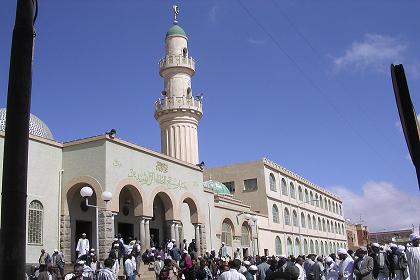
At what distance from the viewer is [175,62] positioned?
36.3 m

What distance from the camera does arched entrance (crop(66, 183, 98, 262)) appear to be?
906 inches

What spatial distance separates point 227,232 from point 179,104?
9.27m

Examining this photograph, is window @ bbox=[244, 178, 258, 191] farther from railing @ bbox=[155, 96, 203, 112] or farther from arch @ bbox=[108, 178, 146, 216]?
arch @ bbox=[108, 178, 146, 216]

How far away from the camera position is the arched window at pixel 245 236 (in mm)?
37794

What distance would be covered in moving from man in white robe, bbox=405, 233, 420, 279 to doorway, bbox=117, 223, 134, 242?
56.9 ft

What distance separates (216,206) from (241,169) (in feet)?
45.0

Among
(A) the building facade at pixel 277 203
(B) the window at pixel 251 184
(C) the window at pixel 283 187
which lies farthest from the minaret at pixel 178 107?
(C) the window at pixel 283 187

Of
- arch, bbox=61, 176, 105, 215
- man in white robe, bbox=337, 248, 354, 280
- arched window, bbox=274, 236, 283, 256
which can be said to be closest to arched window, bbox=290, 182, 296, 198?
arched window, bbox=274, 236, 283, 256

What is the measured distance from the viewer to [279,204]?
158ft

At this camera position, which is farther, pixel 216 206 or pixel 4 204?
pixel 216 206

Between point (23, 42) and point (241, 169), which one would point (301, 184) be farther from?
point (23, 42)

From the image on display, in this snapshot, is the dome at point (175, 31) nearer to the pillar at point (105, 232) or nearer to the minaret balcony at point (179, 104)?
the minaret balcony at point (179, 104)

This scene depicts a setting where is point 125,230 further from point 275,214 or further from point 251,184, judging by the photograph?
point 275,214

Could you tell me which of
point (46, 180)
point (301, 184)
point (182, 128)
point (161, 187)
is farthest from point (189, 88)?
point (301, 184)
